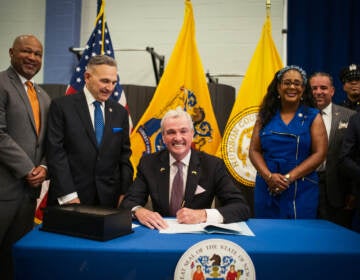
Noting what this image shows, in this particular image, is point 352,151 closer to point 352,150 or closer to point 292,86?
point 352,150

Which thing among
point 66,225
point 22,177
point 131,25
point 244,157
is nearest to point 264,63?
point 244,157

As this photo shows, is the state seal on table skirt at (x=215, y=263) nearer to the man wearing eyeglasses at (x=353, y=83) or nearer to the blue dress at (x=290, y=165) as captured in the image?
the blue dress at (x=290, y=165)

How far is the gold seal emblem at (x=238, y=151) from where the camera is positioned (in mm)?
3670

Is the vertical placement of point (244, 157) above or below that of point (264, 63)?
below

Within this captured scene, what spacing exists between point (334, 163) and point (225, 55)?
2.70 m

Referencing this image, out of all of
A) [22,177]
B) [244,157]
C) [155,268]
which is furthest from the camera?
[244,157]

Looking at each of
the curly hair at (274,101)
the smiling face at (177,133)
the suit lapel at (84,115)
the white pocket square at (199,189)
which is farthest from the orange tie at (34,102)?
the curly hair at (274,101)

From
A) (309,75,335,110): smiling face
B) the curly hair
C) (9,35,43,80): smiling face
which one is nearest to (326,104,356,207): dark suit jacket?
(309,75,335,110): smiling face

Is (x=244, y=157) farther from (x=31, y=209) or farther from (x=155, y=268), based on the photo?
(x=155, y=268)

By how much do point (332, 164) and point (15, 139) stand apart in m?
2.25

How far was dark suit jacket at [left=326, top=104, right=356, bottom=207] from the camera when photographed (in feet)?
9.18

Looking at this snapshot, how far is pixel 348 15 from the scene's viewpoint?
4.46m

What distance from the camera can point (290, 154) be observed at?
7.64 ft

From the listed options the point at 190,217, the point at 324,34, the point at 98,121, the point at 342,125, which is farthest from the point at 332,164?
the point at 324,34
